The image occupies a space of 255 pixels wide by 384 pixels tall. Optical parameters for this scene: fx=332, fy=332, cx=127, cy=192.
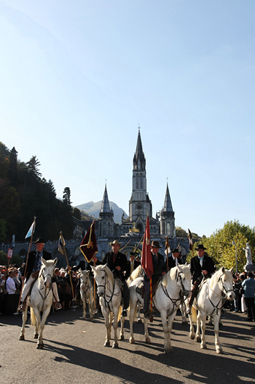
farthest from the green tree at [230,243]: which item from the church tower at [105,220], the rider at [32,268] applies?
the church tower at [105,220]

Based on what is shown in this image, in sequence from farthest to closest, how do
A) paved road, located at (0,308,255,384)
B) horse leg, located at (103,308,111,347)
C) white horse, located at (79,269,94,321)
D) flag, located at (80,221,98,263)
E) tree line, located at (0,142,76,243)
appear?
tree line, located at (0,142,76,243) < white horse, located at (79,269,94,321) < flag, located at (80,221,98,263) < horse leg, located at (103,308,111,347) < paved road, located at (0,308,255,384)

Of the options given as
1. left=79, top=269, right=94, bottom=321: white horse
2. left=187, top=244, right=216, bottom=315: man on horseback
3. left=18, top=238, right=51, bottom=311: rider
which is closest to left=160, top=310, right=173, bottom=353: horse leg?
left=187, top=244, right=216, bottom=315: man on horseback

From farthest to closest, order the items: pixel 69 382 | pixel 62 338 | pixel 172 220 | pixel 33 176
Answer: pixel 172 220
pixel 33 176
pixel 62 338
pixel 69 382

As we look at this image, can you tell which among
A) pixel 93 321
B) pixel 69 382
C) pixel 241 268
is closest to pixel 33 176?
pixel 241 268

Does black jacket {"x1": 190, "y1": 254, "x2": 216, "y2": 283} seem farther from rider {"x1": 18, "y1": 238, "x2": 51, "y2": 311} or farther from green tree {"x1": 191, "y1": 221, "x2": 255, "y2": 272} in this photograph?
green tree {"x1": 191, "y1": 221, "x2": 255, "y2": 272}

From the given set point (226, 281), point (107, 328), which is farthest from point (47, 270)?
point (226, 281)

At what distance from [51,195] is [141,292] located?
257 feet

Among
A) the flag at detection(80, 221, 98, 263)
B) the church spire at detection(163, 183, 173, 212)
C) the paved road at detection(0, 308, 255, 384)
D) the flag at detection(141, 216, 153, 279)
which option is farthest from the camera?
the church spire at detection(163, 183, 173, 212)

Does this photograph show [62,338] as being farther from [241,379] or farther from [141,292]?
[241,379]

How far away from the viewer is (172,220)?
109 m

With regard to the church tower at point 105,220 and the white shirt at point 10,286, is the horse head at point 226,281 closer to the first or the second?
the white shirt at point 10,286

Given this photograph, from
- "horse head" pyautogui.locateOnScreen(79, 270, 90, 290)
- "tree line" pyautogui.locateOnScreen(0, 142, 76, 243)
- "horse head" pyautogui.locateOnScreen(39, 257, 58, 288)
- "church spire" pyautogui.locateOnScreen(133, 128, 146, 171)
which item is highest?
"church spire" pyautogui.locateOnScreen(133, 128, 146, 171)

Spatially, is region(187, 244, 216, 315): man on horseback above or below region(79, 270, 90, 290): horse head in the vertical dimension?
above

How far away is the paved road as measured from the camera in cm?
605
